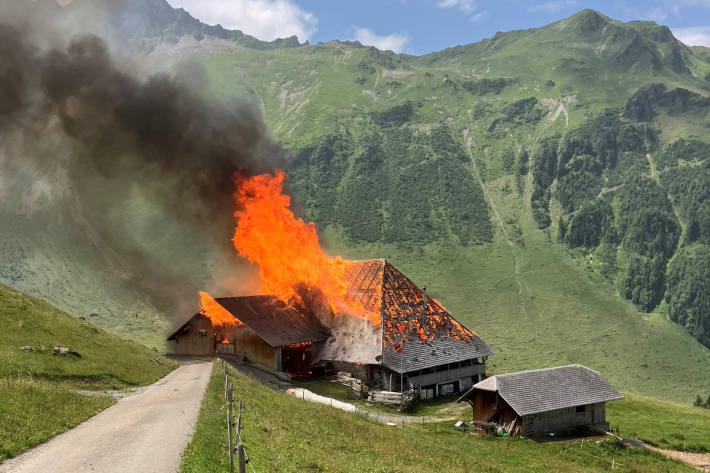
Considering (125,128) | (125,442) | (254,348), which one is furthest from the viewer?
(125,128)

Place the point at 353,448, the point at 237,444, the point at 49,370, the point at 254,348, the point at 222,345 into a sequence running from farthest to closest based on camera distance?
1. the point at 222,345
2. the point at 254,348
3. the point at 49,370
4. the point at 353,448
5. the point at 237,444

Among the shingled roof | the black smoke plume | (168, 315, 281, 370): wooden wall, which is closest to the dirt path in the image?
(168, 315, 281, 370): wooden wall

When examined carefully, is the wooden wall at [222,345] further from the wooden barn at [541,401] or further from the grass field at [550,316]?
the grass field at [550,316]

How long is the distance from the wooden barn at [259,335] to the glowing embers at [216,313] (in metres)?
0.32

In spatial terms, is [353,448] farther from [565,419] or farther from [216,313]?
[216,313]

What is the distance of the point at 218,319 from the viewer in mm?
60219

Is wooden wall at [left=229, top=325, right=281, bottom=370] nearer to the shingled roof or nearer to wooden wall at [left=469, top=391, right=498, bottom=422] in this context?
the shingled roof

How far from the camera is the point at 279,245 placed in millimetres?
63062

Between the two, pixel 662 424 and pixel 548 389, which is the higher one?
pixel 548 389

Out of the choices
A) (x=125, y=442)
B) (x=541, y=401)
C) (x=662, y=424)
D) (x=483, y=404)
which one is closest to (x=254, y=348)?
(x=483, y=404)

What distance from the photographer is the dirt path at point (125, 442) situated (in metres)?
16.8

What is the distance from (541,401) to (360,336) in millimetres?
20764

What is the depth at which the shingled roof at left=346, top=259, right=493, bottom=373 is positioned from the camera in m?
54.8

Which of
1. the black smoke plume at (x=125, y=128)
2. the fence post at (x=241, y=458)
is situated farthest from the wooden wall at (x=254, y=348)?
the fence post at (x=241, y=458)
